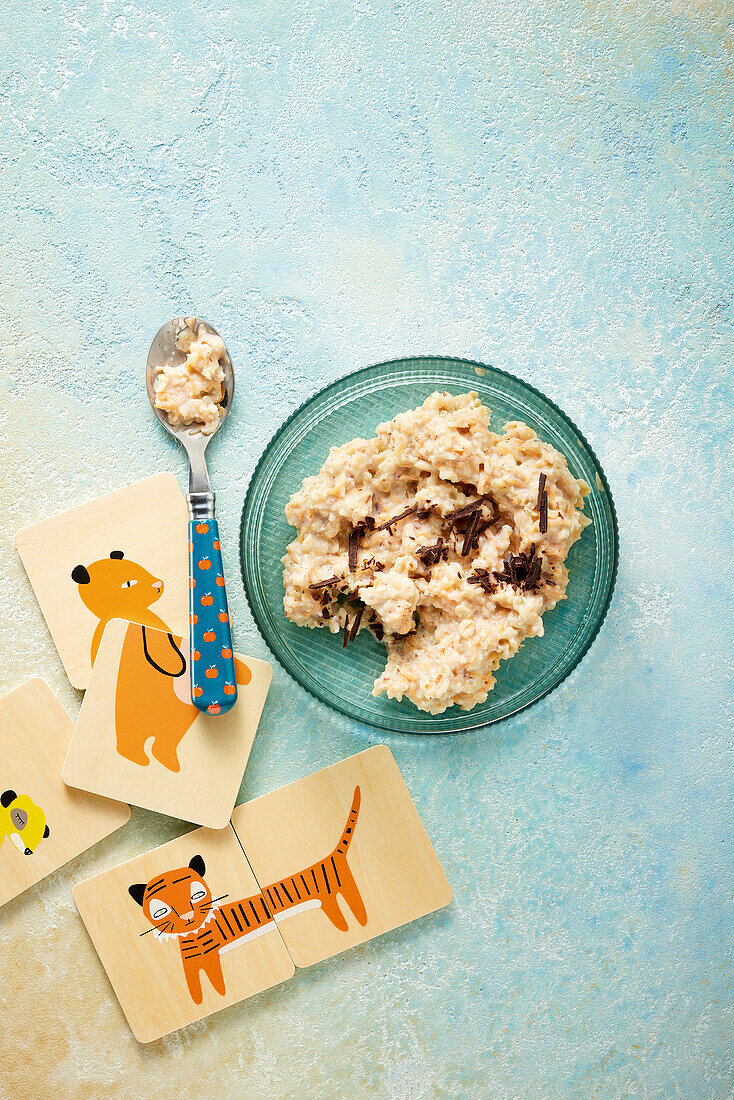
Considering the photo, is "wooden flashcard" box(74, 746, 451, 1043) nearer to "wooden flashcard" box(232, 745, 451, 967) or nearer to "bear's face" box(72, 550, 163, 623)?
"wooden flashcard" box(232, 745, 451, 967)

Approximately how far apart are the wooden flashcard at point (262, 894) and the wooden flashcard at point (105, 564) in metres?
0.39

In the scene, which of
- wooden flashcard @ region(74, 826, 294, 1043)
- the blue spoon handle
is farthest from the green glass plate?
wooden flashcard @ region(74, 826, 294, 1043)

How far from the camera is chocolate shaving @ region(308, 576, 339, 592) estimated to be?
1161 mm

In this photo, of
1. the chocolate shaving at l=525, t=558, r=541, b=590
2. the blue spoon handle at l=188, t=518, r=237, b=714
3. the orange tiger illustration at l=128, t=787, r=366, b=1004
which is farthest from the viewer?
the orange tiger illustration at l=128, t=787, r=366, b=1004

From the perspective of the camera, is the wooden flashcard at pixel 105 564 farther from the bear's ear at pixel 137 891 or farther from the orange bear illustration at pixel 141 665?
the bear's ear at pixel 137 891

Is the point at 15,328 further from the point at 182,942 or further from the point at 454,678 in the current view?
the point at 182,942

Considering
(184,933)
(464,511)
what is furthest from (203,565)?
(184,933)

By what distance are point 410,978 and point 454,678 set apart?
2.31ft

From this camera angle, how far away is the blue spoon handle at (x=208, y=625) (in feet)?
4.12

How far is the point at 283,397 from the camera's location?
4.43 feet

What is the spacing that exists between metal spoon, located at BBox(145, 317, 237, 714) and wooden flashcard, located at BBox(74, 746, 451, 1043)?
24 centimetres

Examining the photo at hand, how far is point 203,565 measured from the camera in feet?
4.13

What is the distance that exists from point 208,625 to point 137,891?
53cm

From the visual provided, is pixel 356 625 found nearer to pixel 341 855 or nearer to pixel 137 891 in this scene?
pixel 341 855
